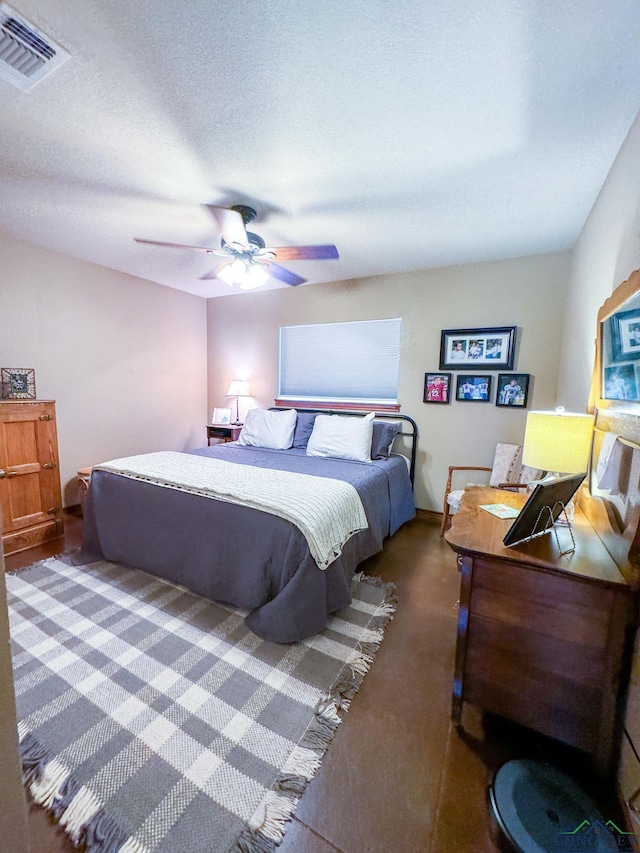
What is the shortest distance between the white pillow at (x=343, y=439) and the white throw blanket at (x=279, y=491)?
29.3 inches

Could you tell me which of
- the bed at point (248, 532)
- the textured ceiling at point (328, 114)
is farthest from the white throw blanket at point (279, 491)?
the textured ceiling at point (328, 114)

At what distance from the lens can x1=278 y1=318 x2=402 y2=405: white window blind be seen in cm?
362

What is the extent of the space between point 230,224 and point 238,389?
2358 mm

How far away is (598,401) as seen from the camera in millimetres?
1586

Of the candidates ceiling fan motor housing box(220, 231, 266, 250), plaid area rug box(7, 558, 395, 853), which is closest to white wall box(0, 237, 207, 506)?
plaid area rug box(7, 558, 395, 853)

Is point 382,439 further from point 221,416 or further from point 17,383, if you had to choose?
point 17,383

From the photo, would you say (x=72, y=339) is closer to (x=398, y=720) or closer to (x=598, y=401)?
(x=398, y=720)

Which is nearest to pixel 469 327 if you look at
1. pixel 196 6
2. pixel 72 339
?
pixel 196 6

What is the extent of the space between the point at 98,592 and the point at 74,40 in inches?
103

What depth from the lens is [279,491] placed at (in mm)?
2047

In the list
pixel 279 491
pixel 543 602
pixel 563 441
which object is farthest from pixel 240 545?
pixel 563 441

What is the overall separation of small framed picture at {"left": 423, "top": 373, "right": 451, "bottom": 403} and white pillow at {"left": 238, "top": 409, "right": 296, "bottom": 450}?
136 centimetres

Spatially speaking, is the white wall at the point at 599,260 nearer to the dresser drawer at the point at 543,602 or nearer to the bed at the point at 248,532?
the dresser drawer at the point at 543,602

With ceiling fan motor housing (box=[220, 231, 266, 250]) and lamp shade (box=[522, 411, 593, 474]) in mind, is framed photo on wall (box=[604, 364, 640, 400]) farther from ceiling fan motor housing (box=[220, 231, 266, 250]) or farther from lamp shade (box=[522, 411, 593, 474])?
ceiling fan motor housing (box=[220, 231, 266, 250])
